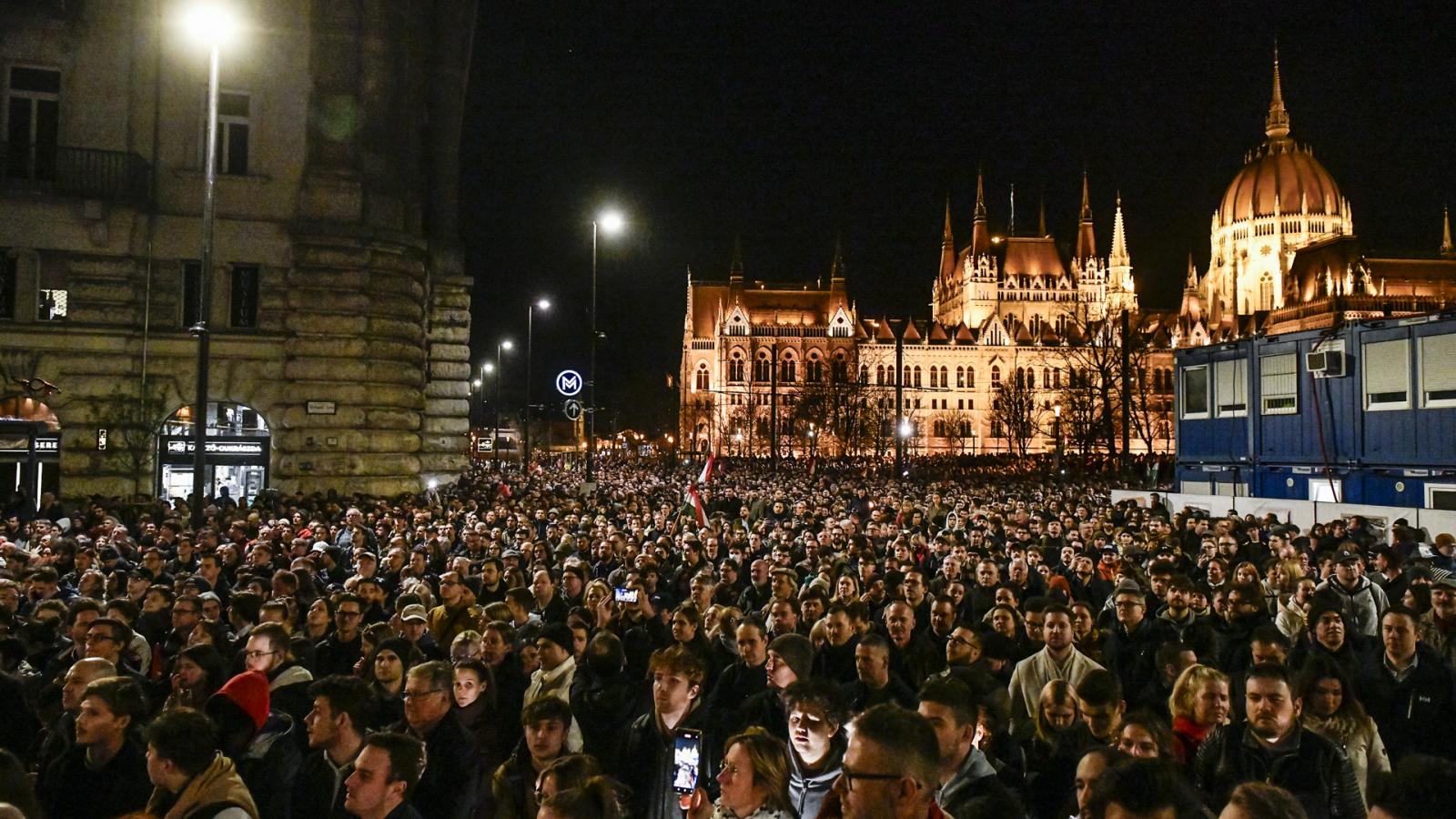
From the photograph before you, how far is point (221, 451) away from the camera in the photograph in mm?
24234

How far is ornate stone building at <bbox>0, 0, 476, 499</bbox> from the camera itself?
75.7ft

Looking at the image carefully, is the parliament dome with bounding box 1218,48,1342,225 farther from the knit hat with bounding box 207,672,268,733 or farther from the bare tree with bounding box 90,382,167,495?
the knit hat with bounding box 207,672,268,733

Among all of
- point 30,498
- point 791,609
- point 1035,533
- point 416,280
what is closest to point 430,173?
point 416,280

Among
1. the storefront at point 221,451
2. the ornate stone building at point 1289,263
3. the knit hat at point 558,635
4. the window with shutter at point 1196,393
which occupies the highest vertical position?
the ornate stone building at point 1289,263

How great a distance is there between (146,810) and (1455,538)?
15066mm

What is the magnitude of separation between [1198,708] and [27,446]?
24.6 metres

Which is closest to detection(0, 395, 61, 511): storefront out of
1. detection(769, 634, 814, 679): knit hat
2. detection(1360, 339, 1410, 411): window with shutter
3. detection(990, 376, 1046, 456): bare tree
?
detection(769, 634, 814, 679): knit hat

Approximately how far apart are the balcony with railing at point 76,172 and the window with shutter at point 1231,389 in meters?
26.6

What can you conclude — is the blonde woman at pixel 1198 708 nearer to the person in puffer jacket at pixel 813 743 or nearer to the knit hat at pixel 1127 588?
the person in puffer jacket at pixel 813 743

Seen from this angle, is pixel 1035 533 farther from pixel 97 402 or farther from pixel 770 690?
pixel 97 402

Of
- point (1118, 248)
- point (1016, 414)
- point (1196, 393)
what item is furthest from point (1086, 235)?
point (1196, 393)

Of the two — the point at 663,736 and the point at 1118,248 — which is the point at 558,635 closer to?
the point at 663,736

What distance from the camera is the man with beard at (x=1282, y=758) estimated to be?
195 inches

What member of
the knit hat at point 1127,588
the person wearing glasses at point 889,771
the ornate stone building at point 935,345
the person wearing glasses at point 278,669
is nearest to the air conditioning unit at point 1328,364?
the knit hat at point 1127,588
